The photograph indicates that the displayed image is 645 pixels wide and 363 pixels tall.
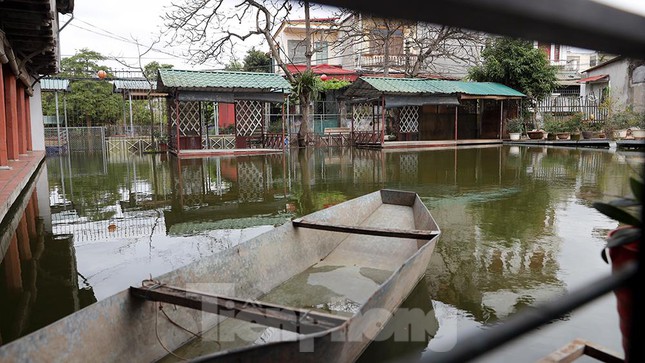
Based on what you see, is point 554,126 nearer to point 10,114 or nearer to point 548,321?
point 10,114

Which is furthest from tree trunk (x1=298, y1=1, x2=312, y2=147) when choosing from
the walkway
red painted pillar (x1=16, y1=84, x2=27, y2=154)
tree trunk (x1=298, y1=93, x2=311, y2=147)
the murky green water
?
red painted pillar (x1=16, y1=84, x2=27, y2=154)

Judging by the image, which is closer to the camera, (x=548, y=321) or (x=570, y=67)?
(x=548, y=321)

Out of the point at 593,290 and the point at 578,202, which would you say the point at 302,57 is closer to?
the point at 578,202

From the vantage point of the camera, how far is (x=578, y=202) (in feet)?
26.4

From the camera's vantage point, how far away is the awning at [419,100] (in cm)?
2070

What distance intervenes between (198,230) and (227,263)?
322cm

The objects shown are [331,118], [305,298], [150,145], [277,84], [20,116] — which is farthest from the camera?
[331,118]

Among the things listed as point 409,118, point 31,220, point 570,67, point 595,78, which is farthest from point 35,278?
point 570,67

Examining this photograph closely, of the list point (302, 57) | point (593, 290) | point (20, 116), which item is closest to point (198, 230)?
point (593, 290)

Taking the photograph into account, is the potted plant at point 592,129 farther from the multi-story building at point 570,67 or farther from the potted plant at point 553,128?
the multi-story building at point 570,67

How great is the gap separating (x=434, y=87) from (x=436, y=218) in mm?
15509

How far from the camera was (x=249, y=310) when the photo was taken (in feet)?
8.50

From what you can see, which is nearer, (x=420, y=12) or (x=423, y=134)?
(x=420, y=12)

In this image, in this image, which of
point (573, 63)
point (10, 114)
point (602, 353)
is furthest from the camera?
point (573, 63)
